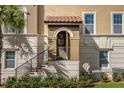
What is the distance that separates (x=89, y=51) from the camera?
3108 cm

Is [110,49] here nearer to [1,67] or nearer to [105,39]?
[105,39]

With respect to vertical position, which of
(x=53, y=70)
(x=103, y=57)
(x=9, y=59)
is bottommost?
(x=53, y=70)

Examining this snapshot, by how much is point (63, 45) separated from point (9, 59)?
12.6ft

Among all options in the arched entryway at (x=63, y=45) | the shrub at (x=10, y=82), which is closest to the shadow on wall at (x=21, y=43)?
the arched entryway at (x=63, y=45)

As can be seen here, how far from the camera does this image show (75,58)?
29.6m

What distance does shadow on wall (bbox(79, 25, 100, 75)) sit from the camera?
31.0 meters

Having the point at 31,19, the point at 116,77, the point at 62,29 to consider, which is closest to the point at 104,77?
the point at 116,77

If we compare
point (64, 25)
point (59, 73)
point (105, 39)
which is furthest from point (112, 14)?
point (59, 73)

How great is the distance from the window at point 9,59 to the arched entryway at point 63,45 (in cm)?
307

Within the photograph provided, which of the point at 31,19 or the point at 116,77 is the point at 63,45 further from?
the point at 116,77

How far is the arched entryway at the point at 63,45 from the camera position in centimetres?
3044

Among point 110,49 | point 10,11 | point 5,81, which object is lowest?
point 5,81

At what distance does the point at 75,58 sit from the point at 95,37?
2.50 m

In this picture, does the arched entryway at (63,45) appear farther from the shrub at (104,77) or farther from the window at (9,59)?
the window at (9,59)
